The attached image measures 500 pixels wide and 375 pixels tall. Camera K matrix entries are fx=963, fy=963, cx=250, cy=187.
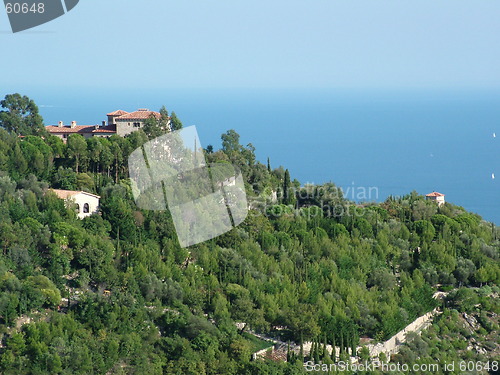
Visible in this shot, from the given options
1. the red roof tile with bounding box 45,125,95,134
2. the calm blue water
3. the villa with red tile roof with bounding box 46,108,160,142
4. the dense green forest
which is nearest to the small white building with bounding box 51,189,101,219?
the dense green forest

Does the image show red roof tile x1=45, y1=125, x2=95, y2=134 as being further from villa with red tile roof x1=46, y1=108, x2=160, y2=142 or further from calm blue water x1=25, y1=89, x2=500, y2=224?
calm blue water x1=25, y1=89, x2=500, y2=224

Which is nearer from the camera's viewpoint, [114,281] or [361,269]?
[114,281]

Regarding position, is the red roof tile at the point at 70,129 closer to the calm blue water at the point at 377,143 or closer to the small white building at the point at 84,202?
the small white building at the point at 84,202

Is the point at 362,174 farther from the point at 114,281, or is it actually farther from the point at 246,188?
the point at 114,281

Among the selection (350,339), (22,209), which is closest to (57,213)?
(22,209)

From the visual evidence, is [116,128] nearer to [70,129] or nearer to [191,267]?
[70,129]

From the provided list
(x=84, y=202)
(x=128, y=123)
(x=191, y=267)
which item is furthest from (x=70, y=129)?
(x=191, y=267)
